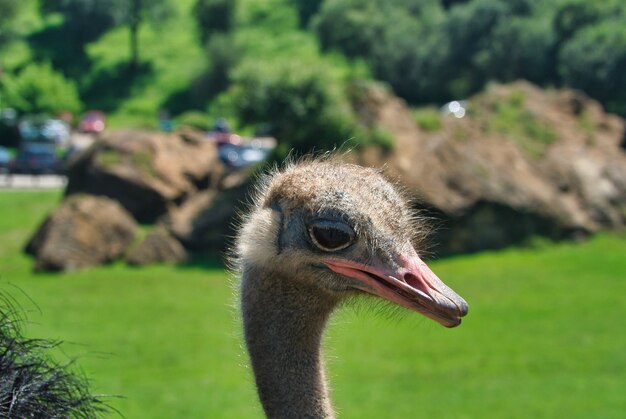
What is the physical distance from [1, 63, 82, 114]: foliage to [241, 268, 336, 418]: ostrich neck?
4178cm

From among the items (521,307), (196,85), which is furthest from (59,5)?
(521,307)

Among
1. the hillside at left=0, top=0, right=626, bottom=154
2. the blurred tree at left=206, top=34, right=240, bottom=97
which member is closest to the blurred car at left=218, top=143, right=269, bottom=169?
the hillside at left=0, top=0, right=626, bottom=154

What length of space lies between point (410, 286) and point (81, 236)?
17.3 metres

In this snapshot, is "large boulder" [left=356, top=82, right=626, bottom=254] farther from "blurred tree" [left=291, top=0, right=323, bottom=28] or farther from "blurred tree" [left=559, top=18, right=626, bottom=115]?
"blurred tree" [left=291, top=0, right=323, bottom=28]

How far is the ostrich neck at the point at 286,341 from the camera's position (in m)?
3.34

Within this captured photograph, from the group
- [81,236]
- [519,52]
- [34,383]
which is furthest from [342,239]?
[519,52]

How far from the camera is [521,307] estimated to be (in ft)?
57.9

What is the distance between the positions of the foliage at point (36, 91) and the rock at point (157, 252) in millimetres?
25104

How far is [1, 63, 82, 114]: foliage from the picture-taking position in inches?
1721

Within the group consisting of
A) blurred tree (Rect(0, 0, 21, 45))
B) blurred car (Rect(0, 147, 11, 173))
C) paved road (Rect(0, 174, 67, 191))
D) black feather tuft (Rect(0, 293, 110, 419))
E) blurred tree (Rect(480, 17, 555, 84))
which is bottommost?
blurred car (Rect(0, 147, 11, 173))

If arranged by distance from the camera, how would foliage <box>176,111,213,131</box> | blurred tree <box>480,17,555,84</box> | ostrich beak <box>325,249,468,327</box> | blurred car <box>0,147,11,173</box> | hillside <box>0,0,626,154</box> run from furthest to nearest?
foliage <box>176,111,213,131</box> → blurred tree <box>480,17,555,84</box> → hillside <box>0,0,626,154</box> → blurred car <box>0,147,11,173</box> → ostrich beak <box>325,249,468,327</box>

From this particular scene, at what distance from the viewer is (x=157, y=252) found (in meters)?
20.3

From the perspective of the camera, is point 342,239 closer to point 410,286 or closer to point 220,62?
point 410,286

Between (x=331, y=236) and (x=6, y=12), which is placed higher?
(x=331, y=236)
